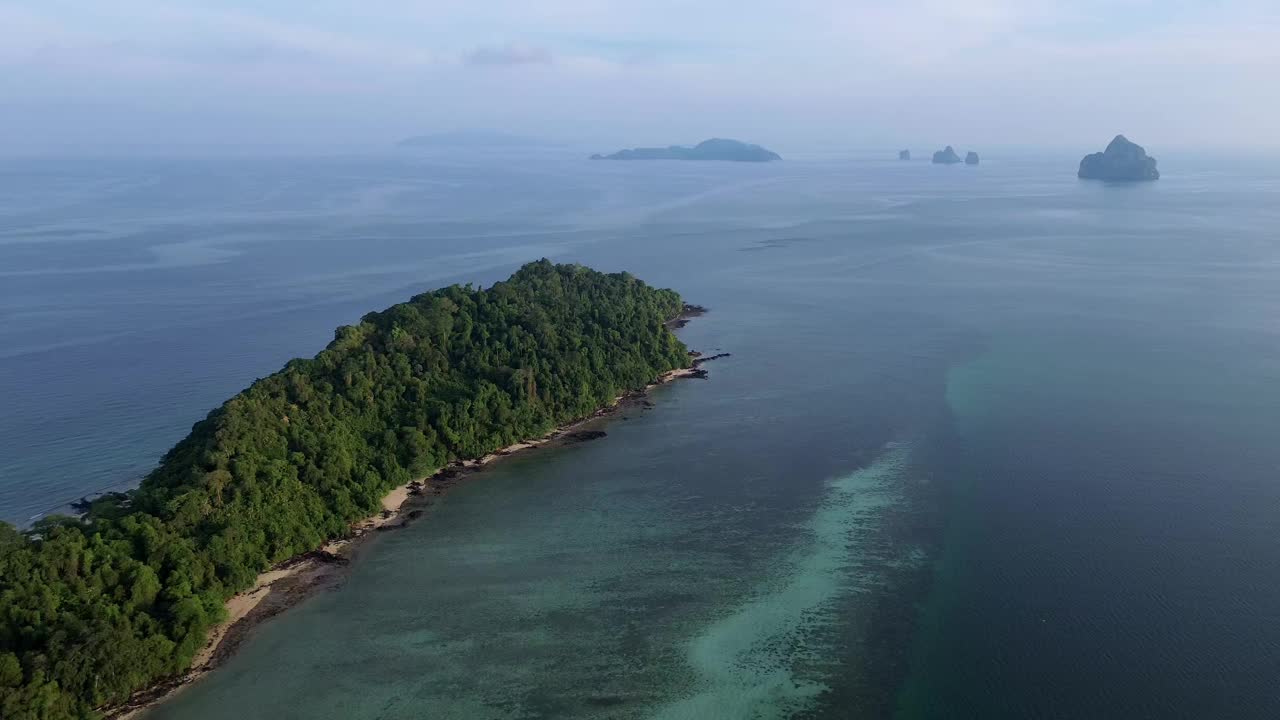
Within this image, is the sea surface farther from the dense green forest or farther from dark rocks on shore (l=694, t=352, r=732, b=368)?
the dense green forest

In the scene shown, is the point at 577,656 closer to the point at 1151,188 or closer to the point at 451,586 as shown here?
the point at 451,586

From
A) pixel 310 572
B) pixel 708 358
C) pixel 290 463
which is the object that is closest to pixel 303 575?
pixel 310 572

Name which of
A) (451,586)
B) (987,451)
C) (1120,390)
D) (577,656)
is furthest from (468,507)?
(1120,390)

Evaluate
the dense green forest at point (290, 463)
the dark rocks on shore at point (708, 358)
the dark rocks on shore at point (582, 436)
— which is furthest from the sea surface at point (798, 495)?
the dense green forest at point (290, 463)

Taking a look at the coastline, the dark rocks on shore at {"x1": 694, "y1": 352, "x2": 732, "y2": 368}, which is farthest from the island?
the coastline

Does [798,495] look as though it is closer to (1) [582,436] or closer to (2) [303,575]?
(1) [582,436]
